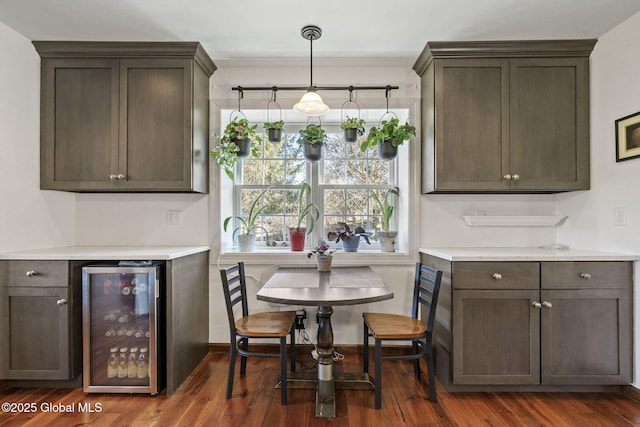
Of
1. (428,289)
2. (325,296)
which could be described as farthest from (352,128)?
(325,296)

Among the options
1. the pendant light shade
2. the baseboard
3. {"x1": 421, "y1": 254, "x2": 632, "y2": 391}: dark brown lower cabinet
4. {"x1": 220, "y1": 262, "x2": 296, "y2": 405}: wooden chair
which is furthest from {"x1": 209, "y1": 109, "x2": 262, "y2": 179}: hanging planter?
the baseboard

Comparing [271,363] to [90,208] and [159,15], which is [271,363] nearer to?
[90,208]

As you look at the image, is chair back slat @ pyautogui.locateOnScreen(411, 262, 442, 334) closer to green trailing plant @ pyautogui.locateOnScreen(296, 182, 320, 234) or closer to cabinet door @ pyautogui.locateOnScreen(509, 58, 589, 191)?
cabinet door @ pyautogui.locateOnScreen(509, 58, 589, 191)

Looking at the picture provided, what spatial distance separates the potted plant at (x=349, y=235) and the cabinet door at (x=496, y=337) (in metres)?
0.79

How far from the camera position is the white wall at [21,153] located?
2.18 m

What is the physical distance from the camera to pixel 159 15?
208 centimetres

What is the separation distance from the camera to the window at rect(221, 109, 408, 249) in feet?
9.85

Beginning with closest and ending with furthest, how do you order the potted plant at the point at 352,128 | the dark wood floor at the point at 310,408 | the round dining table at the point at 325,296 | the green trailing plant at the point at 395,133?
the round dining table at the point at 325,296 → the dark wood floor at the point at 310,408 → the green trailing plant at the point at 395,133 → the potted plant at the point at 352,128

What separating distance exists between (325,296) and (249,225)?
4.67 ft

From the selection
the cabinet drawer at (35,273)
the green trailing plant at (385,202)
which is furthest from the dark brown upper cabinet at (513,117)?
the cabinet drawer at (35,273)

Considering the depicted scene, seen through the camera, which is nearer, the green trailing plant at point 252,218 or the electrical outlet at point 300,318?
the electrical outlet at point 300,318

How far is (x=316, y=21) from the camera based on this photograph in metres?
2.14

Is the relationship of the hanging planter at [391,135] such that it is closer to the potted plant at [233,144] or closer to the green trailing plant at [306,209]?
the green trailing plant at [306,209]

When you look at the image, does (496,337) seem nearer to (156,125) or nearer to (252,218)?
(252,218)
